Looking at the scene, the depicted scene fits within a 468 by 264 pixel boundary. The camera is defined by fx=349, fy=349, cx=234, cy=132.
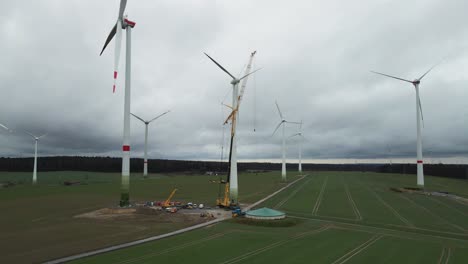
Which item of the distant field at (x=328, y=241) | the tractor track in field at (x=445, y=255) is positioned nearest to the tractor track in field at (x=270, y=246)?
the distant field at (x=328, y=241)

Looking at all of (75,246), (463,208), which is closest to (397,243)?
(75,246)

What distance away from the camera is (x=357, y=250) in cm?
3334

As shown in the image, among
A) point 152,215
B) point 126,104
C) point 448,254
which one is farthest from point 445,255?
Answer: point 126,104

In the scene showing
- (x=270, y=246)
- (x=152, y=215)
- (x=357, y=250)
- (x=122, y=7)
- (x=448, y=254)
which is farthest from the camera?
(x=122, y=7)

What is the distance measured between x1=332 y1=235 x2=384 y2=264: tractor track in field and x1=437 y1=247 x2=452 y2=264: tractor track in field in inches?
250

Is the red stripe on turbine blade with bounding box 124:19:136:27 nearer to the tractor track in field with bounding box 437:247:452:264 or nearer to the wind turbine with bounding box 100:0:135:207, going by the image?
the wind turbine with bounding box 100:0:135:207

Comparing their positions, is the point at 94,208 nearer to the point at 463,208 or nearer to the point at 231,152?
the point at 231,152

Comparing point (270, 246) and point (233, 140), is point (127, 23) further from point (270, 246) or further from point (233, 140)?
point (270, 246)

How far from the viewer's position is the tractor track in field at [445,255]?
30.2 m

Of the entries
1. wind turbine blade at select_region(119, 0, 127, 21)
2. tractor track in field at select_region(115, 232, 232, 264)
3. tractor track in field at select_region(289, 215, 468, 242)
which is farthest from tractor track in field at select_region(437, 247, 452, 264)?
wind turbine blade at select_region(119, 0, 127, 21)

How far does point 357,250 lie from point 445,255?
25.7 feet

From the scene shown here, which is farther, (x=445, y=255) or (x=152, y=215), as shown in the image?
(x=152, y=215)

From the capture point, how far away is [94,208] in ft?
204

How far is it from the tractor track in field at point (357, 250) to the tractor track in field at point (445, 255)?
6.35 metres
